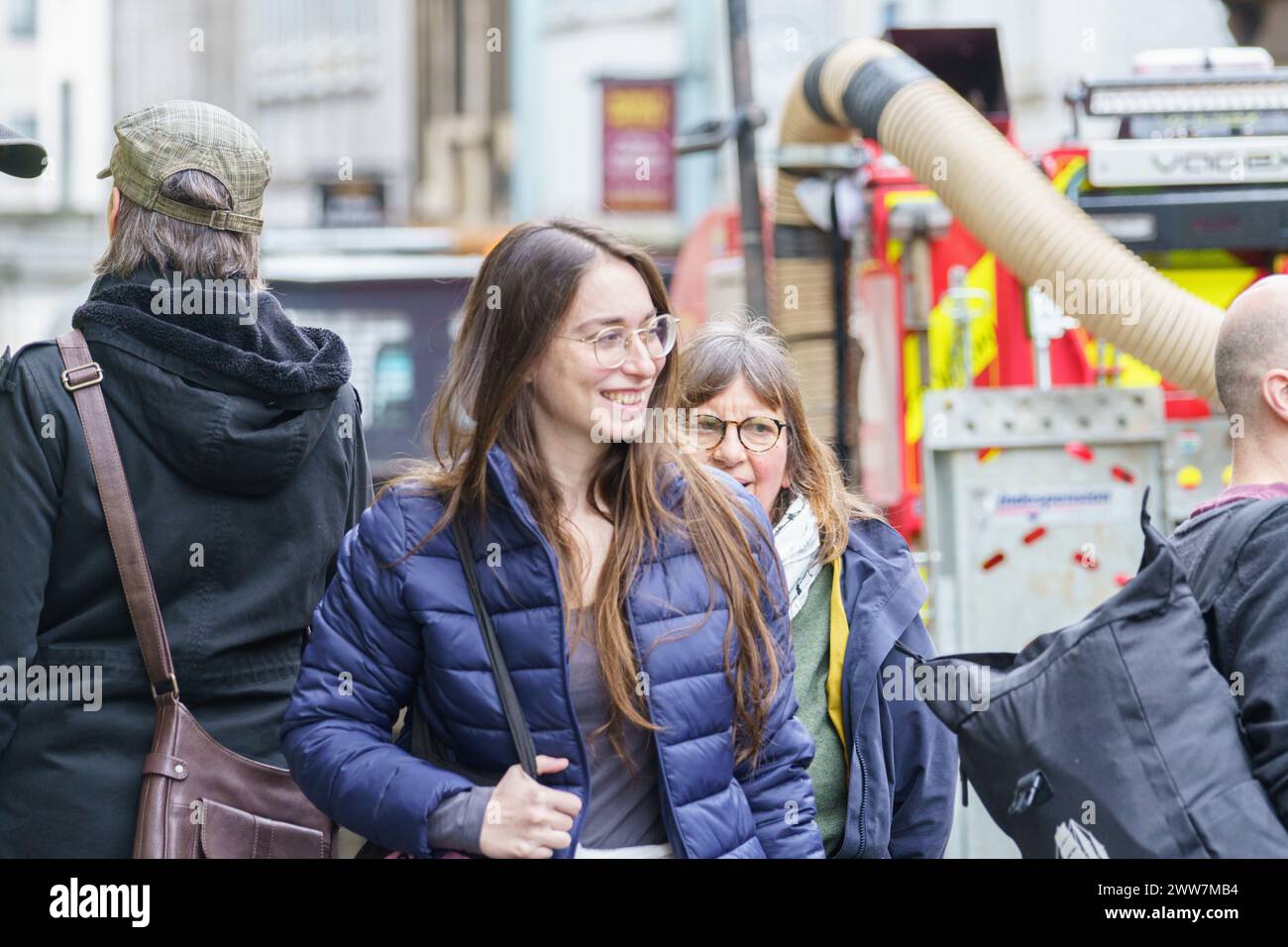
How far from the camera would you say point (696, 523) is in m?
2.56

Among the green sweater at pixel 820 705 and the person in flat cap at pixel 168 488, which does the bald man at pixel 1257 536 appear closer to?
the green sweater at pixel 820 705

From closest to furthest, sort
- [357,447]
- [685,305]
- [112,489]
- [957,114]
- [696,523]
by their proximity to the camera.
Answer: [696,523], [112,489], [357,447], [957,114], [685,305]

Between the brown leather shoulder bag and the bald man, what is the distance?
150cm

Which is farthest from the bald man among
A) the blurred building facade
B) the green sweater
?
the blurred building facade

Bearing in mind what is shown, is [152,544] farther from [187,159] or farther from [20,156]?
[20,156]

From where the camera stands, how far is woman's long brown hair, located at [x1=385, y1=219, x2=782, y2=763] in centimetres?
250

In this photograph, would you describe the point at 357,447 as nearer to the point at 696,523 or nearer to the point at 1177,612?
the point at 696,523

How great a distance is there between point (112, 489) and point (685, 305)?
675 cm

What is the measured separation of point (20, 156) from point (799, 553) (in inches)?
61.8

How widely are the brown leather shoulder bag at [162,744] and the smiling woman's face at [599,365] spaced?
2.35ft

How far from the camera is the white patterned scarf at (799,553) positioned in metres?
3.34

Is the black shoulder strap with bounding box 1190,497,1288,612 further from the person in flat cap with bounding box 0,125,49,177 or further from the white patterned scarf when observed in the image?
the person in flat cap with bounding box 0,125,49,177
